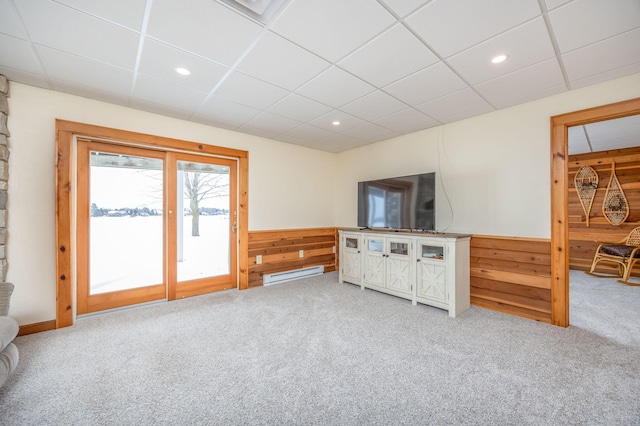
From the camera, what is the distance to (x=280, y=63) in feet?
6.91

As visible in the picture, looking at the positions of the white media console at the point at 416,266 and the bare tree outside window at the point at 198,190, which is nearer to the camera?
the white media console at the point at 416,266

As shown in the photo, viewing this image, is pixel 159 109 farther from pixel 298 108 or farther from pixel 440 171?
pixel 440 171

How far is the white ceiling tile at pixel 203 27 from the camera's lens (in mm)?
1546

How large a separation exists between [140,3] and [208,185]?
96.1 inches

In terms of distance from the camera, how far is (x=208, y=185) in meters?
3.73

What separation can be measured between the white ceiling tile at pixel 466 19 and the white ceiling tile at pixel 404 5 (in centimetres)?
5

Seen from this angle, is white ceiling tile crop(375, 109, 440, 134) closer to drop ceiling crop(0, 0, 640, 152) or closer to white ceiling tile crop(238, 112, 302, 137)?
drop ceiling crop(0, 0, 640, 152)

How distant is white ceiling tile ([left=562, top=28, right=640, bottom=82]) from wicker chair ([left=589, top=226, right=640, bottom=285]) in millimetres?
3652

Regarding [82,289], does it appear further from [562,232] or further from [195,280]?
[562,232]

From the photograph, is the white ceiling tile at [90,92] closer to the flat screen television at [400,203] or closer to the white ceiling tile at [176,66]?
the white ceiling tile at [176,66]

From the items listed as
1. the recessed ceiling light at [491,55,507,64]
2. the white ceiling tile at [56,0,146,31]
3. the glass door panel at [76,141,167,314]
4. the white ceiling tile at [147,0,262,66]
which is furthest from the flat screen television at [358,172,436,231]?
the white ceiling tile at [56,0,146,31]

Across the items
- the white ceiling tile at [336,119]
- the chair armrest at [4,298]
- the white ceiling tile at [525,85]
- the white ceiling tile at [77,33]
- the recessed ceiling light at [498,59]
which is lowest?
the chair armrest at [4,298]

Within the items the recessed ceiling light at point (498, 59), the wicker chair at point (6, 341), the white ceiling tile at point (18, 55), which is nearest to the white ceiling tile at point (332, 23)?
the recessed ceiling light at point (498, 59)

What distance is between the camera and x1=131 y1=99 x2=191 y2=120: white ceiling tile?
9.50ft
